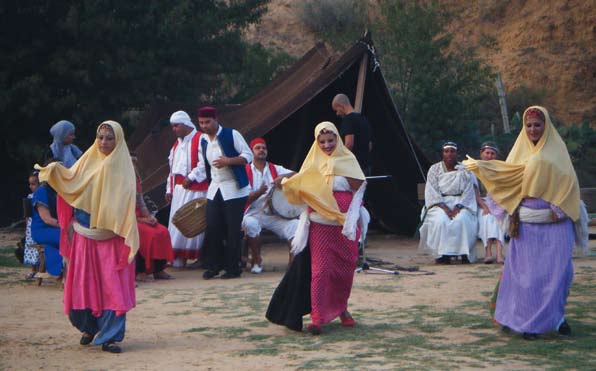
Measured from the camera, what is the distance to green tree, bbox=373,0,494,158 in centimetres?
2223

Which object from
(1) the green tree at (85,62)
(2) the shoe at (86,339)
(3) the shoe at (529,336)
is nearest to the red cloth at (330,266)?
(3) the shoe at (529,336)

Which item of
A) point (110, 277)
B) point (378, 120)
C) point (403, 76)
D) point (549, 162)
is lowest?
point (110, 277)

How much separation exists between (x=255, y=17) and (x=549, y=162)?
1635 centimetres

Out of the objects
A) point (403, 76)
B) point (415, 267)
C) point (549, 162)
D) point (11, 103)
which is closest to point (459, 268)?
point (415, 267)

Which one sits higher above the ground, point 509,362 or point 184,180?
point 184,180

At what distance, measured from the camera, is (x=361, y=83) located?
13.3 metres

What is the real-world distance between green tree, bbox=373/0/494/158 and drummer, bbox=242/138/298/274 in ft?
36.5

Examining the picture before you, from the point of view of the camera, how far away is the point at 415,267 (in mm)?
11289

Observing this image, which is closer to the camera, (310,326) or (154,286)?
(310,326)

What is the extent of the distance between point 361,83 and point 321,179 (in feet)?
20.2

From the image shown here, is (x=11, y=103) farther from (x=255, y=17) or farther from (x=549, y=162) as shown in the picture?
(x=549, y=162)

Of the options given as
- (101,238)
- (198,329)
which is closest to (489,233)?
(198,329)

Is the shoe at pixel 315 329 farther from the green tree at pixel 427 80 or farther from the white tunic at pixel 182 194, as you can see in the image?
the green tree at pixel 427 80

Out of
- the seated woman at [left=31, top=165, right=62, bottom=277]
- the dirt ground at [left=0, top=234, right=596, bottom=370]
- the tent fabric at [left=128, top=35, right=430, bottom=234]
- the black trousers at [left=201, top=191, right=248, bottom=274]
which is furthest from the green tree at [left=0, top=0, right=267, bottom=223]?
the black trousers at [left=201, top=191, right=248, bottom=274]
